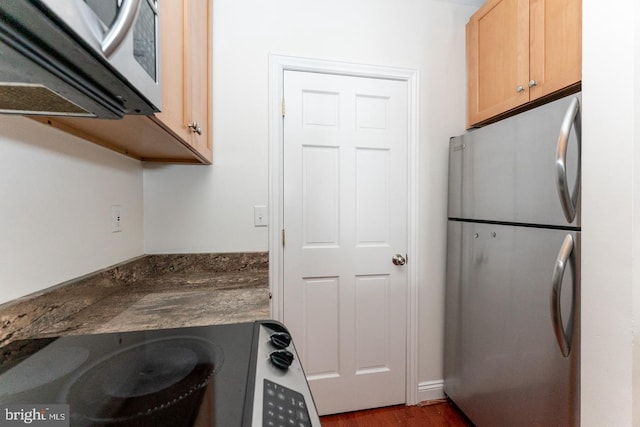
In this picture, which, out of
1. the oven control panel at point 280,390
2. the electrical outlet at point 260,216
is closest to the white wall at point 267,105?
the electrical outlet at point 260,216

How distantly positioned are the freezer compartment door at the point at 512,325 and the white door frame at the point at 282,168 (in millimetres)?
222

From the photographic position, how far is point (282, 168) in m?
1.63

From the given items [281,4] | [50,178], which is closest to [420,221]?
[281,4]

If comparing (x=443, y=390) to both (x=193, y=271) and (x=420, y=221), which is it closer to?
(x=420, y=221)

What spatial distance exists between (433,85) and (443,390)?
195 centimetres

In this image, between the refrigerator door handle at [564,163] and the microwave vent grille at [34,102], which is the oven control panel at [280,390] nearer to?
the microwave vent grille at [34,102]

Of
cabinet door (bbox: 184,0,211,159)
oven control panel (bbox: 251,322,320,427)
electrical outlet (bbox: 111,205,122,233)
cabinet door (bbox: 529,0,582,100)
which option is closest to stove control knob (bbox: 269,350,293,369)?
oven control panel (bbox: 251,322,320,427)

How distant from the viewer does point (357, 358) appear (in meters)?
1.72

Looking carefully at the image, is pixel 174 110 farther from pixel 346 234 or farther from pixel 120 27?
pixel 346 234

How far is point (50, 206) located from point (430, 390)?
6.96 ft

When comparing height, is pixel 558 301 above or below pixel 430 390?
above

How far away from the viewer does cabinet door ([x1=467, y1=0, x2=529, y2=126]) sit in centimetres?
137

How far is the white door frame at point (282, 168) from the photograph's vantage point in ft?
5.26

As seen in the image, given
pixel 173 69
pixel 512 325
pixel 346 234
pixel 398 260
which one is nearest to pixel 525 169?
pixel 512 325
